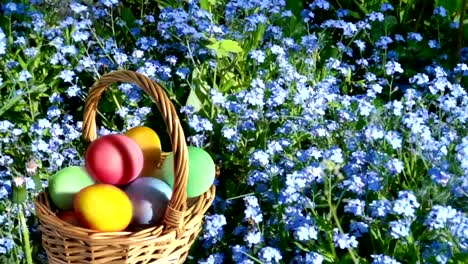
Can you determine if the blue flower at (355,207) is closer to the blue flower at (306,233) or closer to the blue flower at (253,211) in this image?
the blue flower at (306,233)

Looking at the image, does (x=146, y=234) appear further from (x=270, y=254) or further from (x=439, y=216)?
(x=439, y=216)

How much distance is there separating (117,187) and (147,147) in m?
0.19

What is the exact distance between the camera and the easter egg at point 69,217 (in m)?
2.34

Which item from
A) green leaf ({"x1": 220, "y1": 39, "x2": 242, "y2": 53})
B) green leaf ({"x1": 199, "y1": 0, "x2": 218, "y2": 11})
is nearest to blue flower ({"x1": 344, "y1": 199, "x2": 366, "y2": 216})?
green leaf ({"x1": 220, "y1": 39, "x2": 242, "y2": 53})

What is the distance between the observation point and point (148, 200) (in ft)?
7.75

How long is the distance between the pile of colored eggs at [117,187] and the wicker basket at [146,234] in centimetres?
4

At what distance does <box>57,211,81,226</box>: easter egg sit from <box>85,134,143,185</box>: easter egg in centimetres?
13

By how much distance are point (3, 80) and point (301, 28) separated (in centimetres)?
120

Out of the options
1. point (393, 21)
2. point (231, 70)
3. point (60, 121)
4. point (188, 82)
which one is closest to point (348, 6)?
point (393, 21)

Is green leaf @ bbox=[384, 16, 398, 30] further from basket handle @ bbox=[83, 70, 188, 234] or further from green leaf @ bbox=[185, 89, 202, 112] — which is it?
basket handle @ bbox=[83, 70, 188, 234]

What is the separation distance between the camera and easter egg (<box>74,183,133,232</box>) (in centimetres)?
225

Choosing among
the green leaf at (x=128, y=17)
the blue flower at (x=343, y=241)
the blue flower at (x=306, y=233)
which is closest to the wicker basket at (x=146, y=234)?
the blue flower at (x=306, y=233)

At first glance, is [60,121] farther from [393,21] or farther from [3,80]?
[393,21]

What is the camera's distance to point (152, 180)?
245 cm
